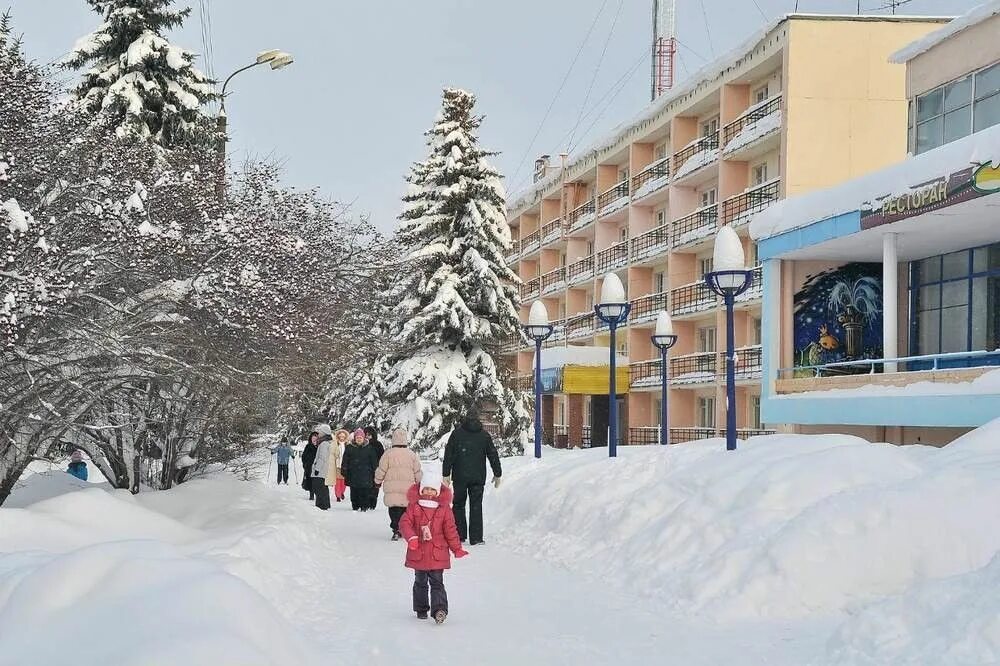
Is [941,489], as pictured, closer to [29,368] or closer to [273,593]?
[273,593]

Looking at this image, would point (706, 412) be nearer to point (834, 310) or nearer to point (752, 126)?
point (752, 126)

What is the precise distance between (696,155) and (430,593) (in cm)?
3328

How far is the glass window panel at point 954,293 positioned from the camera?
21.8m

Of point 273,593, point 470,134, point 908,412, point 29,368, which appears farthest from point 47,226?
point 470,134

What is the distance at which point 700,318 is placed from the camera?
41.5 m

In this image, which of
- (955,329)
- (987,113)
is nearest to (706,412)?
(955,329)

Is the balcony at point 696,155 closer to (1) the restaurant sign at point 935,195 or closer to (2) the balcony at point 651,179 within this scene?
(2) the balcony at point 651,179

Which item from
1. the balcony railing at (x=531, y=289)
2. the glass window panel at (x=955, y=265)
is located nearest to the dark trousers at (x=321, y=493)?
the glass window panel at (x=955, y=265)

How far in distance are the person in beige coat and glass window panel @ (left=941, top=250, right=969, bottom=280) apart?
12.2m

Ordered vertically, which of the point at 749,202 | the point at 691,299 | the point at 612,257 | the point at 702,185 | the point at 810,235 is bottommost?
the point at 691,299

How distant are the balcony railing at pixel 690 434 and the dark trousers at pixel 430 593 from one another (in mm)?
30686

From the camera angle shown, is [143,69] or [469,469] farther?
[143,69]

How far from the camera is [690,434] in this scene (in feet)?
133

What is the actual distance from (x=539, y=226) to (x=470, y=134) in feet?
80.3
